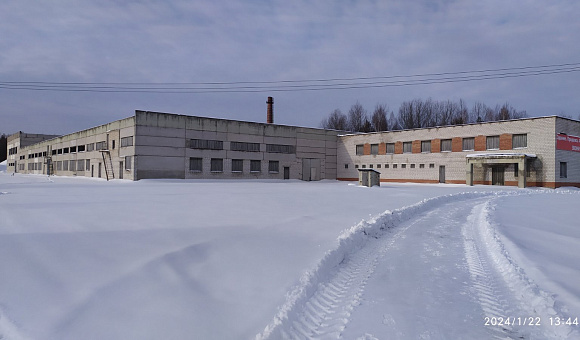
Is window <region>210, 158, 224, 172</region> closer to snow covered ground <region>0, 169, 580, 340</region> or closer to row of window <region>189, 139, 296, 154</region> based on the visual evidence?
row of window <region>189, 139, 296, 154</region>

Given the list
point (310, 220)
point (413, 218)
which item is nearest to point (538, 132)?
point (413, 218)

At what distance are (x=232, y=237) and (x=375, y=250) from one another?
3083 mm

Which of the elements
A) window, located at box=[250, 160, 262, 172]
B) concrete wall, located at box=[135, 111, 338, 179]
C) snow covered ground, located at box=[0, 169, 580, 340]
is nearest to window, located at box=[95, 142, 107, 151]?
concrete wall, located at box=[135, 111, 338, 179]

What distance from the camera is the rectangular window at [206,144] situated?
37375 millimetres

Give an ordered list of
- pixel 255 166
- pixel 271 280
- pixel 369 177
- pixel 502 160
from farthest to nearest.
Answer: pixel 255 166 < pixel 502 160 < pixel 369 177 < pixel 271 280

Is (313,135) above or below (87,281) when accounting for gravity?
above

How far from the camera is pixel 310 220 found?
9.71 metres

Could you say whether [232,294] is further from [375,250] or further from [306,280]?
[375,250]

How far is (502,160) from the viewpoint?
109 feet

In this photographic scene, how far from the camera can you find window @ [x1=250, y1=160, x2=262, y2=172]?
135 feet

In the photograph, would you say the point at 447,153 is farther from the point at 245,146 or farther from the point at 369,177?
the point at 245,146

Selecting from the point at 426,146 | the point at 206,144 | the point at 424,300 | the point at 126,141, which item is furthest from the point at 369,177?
the point at 126,141

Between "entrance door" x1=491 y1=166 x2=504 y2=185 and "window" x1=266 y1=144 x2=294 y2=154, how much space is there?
23265mm

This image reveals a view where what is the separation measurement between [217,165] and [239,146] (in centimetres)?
358
